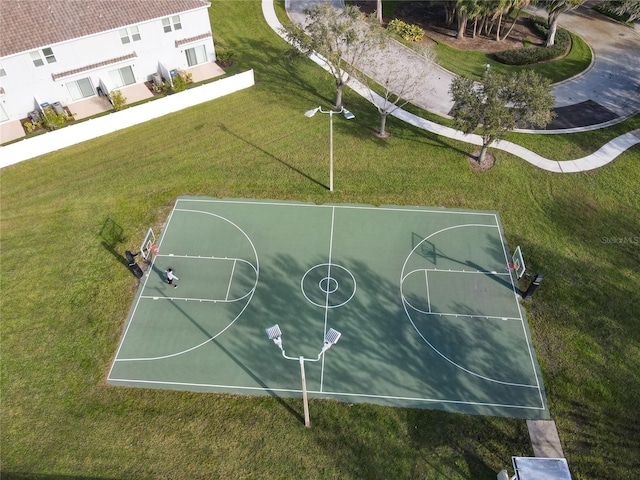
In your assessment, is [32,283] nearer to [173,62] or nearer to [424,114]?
[173,62]

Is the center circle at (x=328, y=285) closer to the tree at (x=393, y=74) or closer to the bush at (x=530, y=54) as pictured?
the tree at (x=393, y=74)

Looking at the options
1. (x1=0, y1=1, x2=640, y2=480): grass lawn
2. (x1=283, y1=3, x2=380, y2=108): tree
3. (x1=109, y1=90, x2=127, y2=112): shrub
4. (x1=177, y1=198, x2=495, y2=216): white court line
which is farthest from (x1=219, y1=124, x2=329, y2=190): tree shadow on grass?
(x1=109, y1=90, x2=127, y2=112): shrub

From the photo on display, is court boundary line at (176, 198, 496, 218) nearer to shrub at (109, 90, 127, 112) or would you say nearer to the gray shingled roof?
shrub at (109, 90, 127, 112)

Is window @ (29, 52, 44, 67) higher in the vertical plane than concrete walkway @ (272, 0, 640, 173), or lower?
higher

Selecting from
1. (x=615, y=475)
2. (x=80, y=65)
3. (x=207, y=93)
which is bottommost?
(x=615, y=475)

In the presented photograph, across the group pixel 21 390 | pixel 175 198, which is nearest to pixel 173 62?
pixel 175 198
